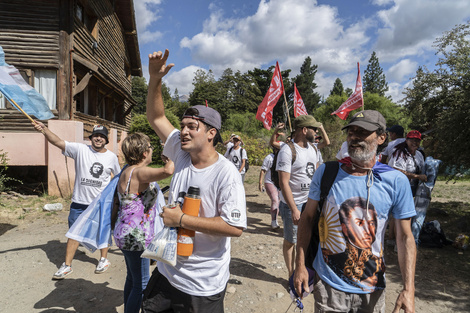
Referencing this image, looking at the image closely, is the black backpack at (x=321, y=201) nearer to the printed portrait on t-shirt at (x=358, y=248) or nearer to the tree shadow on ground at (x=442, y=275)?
the printed portrait on t-shirt at (x=358, y=248)

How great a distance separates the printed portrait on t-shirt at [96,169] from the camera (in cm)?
432

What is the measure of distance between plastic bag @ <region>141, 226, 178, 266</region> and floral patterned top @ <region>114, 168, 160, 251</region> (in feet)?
2.81

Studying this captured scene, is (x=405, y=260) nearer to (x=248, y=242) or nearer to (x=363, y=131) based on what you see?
(x=363, y=131)

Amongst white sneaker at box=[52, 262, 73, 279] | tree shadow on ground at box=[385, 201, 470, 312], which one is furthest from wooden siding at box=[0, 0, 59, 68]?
tree shadow on ground at box=[385, 201, 470, 312]

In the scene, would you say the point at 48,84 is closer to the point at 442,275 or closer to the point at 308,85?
the point at 442,275

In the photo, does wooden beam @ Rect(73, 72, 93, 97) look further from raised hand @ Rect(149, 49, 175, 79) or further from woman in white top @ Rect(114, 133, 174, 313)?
raised hand @ Rect(149, 49, 175, 79)

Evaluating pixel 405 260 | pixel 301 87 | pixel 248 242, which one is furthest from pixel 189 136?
pixel 301 87

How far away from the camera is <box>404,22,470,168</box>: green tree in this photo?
6.18m

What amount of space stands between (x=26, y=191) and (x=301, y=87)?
4677 centimetres

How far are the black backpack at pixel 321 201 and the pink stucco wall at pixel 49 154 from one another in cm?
865

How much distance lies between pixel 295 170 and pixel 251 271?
73.6 inches

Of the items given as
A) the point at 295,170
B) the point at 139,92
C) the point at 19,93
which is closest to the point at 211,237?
the point at 295,170

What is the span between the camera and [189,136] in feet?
6.56

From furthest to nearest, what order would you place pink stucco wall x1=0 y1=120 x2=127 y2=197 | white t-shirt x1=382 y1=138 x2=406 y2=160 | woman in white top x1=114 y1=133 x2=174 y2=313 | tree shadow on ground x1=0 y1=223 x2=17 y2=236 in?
pink stucco wall x1=0 y1=120 x2=127 y2=197 → tree shadow on ground x1=0 y1=223 x2=17 y2=236 → white t-shirt x1=382 y1=138 x2=406 y2=160 → woman in white top x1=114 y1=133 x2=174 y2=313
